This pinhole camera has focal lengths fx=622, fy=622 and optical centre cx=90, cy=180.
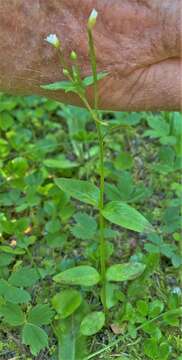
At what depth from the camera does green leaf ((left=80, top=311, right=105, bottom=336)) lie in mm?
1404

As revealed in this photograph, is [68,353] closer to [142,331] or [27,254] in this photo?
[142,331]

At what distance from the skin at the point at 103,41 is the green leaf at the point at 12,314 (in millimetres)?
511

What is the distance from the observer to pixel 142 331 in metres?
1.48

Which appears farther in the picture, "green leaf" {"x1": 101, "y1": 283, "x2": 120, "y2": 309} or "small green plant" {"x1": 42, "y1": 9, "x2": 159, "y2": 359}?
"green leaf" {"x1": 101, "y1": 283, "x2": 120, "y2": 309}

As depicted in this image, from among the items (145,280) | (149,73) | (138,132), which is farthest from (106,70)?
(138,132)

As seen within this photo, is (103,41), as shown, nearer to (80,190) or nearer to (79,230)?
(80,190)

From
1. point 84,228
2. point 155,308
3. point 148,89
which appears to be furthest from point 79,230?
point 148,89

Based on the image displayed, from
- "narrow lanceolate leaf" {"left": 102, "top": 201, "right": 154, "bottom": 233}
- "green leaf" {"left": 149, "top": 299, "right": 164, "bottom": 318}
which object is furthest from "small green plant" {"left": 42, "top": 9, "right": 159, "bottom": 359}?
"green leaf" {"left": 149, "top": 299, "right": 164, "bottom": 318}

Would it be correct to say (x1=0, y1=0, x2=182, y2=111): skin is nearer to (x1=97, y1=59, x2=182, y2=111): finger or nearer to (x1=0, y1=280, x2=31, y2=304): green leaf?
(x1=97, y1=59, x2=182, y2=111): finger

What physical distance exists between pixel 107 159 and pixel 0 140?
35cm

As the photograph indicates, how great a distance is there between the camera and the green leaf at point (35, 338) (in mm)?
1371

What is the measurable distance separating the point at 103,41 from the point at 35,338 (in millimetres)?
671

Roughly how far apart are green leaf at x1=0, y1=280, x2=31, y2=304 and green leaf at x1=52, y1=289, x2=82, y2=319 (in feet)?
0.24

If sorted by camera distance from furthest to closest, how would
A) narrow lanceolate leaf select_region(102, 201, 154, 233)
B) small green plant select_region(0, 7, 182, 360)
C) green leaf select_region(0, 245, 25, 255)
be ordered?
1. green leaf select_region(0, 245, 25, 255)
2. small green plant select_region(0, 7, 182, 360)
3. narrow lanceolate leaf select_region(102, 201, 154, 233)
